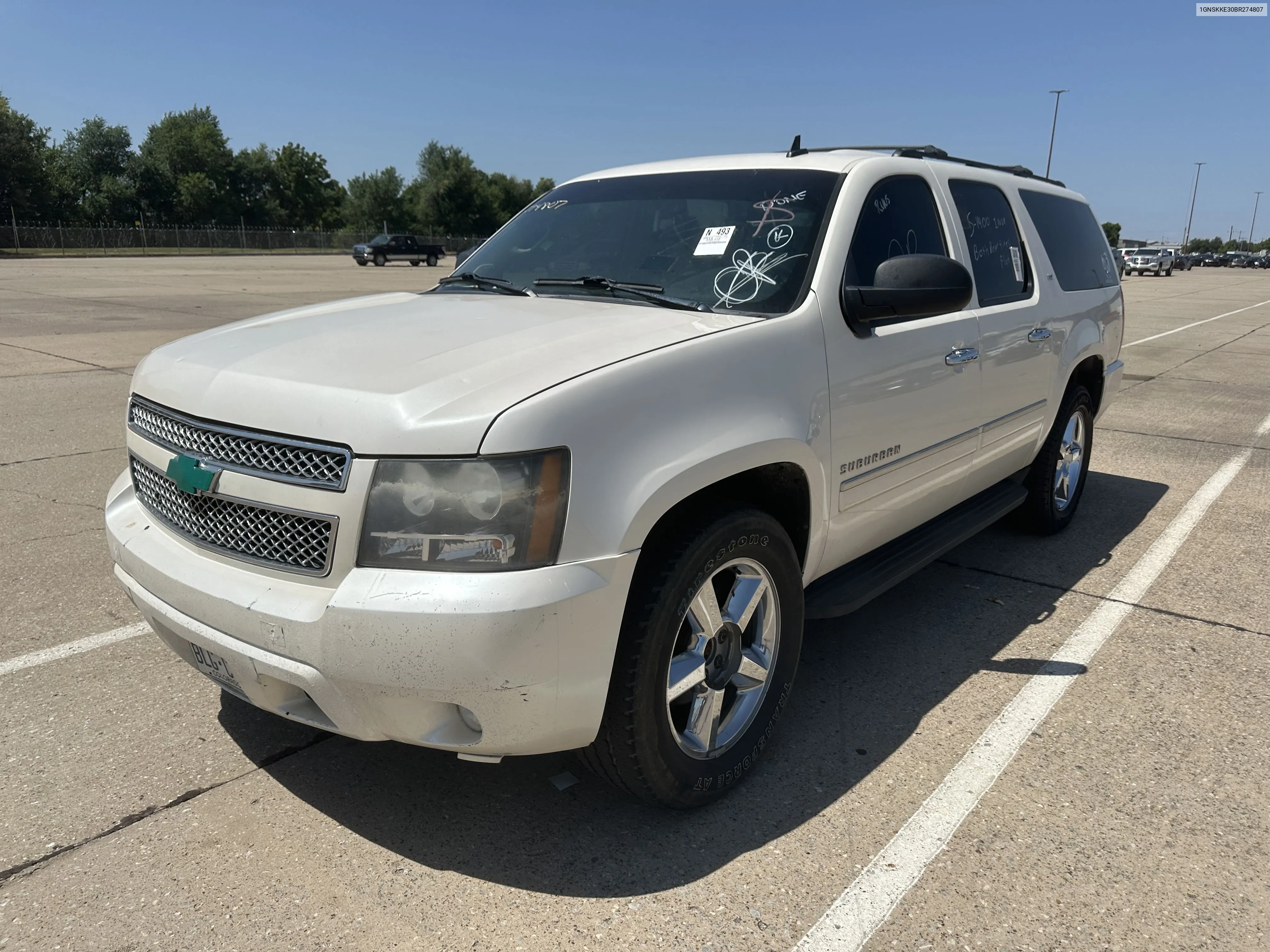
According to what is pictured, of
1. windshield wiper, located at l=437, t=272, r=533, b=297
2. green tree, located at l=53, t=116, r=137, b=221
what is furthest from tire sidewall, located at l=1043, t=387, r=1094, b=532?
green tree, located at l=53, t=116, r=137, b=221

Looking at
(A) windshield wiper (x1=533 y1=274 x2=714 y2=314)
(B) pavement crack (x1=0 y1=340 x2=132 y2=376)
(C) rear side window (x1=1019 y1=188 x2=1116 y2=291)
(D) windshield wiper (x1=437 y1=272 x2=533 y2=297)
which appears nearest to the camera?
(A) windshield wiper (x1=533 y1=274 x2=714 y2=314)

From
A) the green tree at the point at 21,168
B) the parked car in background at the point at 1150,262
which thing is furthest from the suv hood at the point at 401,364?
the green tree at the point at 21,168

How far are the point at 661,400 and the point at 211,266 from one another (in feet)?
147

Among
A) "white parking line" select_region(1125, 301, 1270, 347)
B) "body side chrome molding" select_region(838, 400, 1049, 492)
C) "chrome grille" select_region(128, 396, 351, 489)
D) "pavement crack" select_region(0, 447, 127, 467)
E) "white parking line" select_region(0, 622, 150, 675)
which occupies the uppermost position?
"chrome grille" select_region(128, 396, 351, 489)

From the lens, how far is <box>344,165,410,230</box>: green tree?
3706 inches

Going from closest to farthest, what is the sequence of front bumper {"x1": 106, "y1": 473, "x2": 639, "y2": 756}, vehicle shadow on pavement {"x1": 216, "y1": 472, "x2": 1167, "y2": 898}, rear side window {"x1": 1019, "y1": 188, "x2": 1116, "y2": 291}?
front bumper {"x1": 106, "y1": 473, "x2": 639, "y2": 756} < vehicle shadow on pavement {"x1": 216, "y1": 472, "x2": 1167, "y2": 898} < rear side window {"x1": 1019, "y1": 188, "x2": 1116, "y2": 291}

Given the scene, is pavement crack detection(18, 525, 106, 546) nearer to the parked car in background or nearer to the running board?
the running board

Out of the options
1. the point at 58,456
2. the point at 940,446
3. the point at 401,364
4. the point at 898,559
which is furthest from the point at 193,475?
the point at 58,456

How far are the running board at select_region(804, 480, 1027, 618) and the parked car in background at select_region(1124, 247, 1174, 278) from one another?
57.5 meters

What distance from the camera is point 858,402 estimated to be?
311 cm

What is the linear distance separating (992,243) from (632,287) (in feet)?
6.38

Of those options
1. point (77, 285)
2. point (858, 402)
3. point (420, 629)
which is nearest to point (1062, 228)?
point (858, 402)

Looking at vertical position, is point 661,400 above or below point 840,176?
below

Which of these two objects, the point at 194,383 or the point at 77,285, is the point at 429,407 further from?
the point at 77,285
